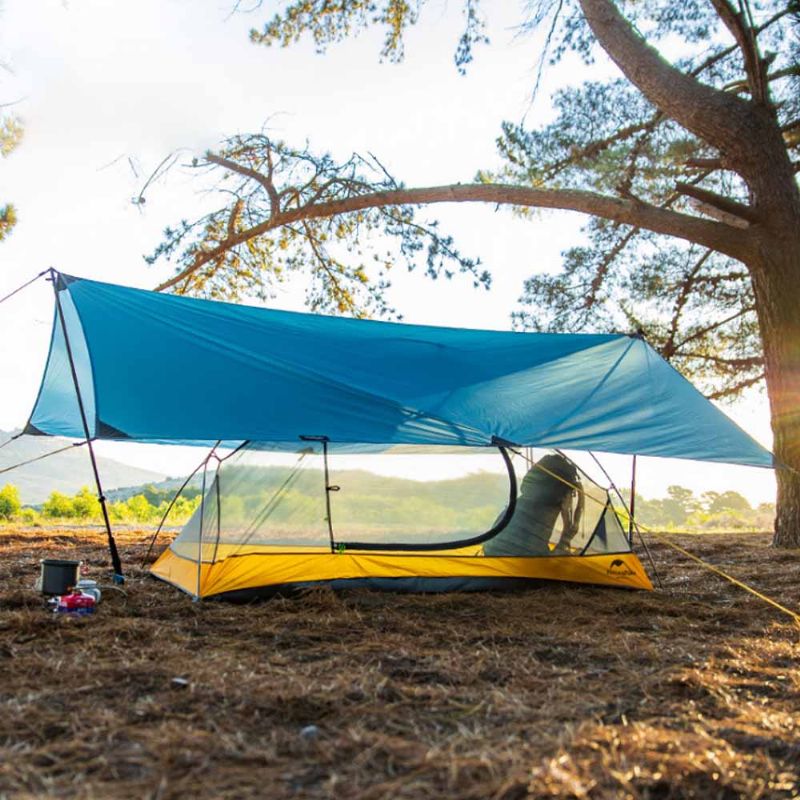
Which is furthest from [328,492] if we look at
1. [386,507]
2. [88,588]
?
[88,588]

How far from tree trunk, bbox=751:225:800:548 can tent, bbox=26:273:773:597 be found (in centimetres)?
188

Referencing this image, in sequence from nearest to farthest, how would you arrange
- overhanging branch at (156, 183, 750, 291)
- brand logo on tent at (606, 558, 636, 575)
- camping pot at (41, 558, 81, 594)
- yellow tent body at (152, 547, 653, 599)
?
camping pot at (41, 558, 81, 594) → yellow tent body at (152, 547, 653, 599) → brand logo on tent at (606, 558, 636, 575) → overhanging branch at (156, 183, 750, 291)

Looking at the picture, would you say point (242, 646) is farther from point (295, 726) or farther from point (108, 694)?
point (295, 726)

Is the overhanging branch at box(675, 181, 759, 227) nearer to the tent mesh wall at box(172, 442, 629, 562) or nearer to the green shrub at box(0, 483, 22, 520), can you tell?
the tent mesh wall at box(172, 442, 629, 562)

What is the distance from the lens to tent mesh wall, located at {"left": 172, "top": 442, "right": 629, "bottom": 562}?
11.7 ft

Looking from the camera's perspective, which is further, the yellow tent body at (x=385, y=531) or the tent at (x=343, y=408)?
the yellow tent body at (x=385, y=531)

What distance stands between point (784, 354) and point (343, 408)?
3644mm

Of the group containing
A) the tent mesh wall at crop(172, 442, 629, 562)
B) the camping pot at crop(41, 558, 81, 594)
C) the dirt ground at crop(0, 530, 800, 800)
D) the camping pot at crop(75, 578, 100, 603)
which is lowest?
the dirt ground at crop(0, 530, 800, 800)

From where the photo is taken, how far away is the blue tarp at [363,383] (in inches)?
128

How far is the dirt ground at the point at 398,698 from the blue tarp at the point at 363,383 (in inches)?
27.3

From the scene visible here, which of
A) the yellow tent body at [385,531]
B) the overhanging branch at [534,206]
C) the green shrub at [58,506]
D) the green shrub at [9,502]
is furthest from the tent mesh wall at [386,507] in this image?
the green shrub at [9,502]

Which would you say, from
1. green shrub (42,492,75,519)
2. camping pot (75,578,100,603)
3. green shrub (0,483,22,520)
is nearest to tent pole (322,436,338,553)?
camping pot (75,578,100,603)

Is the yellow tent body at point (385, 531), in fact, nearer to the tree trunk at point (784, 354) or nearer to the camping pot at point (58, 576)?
the camping pot at point (58, 576)

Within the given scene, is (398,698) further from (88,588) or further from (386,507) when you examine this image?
(88,588)
